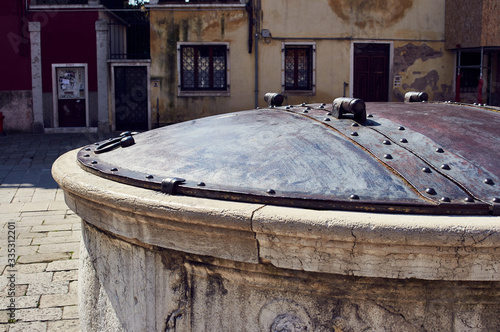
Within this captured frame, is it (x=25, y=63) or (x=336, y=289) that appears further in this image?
(x=25, y=63)

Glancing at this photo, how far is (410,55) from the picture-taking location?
47.8 ft

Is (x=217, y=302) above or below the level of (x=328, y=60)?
below

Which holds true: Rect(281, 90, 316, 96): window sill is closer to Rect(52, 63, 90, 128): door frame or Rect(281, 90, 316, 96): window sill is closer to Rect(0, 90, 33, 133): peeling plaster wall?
Rect(52, 63, 90, 128): door frame

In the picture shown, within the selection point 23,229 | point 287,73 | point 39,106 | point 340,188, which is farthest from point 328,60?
point 340,188

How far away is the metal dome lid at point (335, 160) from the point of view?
65.8 inches

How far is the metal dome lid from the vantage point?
1672 mm

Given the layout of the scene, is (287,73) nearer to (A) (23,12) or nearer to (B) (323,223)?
(A) (23,12)

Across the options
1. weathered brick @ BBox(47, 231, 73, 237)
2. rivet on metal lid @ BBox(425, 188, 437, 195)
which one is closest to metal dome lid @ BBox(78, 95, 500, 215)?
rivet on metal lid @ BBox(425, 188, 437, 195)

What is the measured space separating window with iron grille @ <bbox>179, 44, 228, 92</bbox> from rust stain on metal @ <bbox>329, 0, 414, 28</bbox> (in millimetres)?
3206

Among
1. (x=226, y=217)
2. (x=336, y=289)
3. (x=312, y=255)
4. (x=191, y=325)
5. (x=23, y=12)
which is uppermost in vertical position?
(x=23, y=12)

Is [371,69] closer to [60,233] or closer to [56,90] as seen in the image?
[56,90]

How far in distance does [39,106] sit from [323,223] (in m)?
13.9

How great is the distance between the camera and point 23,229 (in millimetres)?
5125

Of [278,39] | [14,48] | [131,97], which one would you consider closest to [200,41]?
[278,39]
